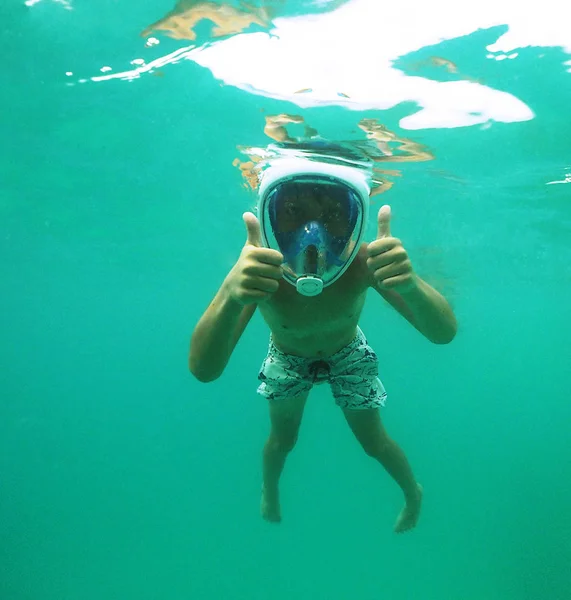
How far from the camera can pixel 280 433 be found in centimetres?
604

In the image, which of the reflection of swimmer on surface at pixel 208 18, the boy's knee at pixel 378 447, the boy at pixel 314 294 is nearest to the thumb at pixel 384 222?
the boy at pixel 314 294

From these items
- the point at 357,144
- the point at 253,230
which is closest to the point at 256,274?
the point at 253,230

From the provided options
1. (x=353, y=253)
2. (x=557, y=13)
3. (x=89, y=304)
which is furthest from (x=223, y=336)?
(x=89, y=304)

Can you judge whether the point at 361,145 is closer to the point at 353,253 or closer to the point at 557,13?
the point at 557,13

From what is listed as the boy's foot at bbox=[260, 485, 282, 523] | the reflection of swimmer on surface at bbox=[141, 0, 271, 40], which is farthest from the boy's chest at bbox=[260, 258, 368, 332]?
the reflection of swimmer on surface at bbox=[141, 0, 271, 40]

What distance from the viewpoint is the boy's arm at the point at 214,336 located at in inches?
143

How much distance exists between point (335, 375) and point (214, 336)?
218 cm

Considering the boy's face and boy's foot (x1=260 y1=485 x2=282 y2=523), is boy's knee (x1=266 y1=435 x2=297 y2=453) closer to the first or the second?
→ boy's foot (x1=260 y1=485 x2=282 y2=523)

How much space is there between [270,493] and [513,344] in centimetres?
5788

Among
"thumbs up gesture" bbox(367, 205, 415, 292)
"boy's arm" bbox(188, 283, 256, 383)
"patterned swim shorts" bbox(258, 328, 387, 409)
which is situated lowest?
"patterned swim shorts" bbox(258, 328, 387, 409)

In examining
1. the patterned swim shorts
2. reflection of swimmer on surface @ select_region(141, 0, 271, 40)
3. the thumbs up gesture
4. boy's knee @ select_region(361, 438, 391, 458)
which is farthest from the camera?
reflection of swimmer on surface @ select_region(141, 0, 271, 40)

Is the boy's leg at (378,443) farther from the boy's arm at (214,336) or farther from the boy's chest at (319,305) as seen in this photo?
the boy's arm at (214,336)

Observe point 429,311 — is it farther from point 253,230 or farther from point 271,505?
point 271,505

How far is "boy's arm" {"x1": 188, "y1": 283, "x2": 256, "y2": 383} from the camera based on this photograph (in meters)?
3.63
